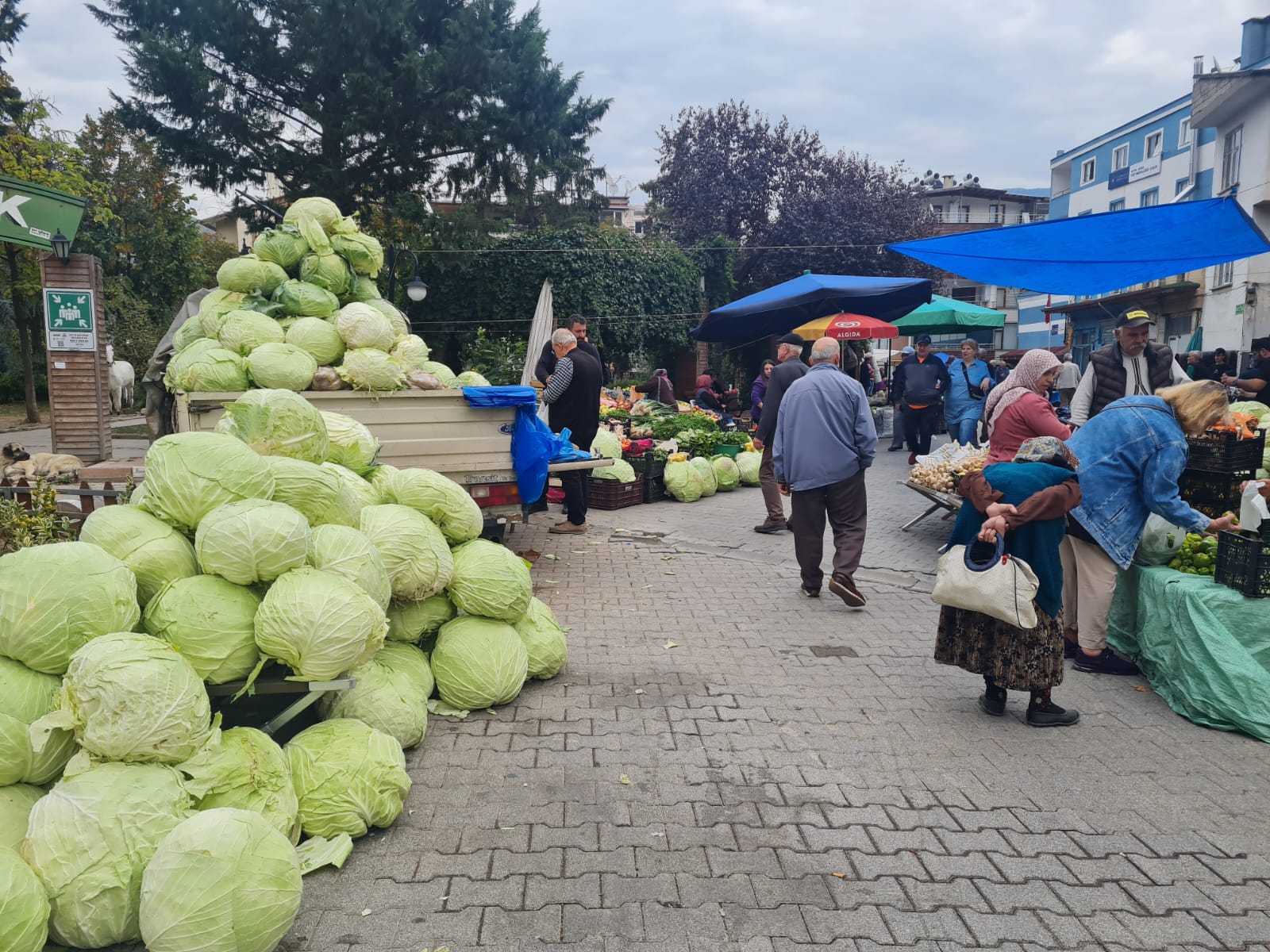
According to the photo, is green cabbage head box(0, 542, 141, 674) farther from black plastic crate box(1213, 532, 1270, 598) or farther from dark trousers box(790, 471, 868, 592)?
black plastic crate box(1213, 532, 1270, 598)

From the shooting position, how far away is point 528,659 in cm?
480

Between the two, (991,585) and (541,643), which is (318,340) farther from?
(991,585)

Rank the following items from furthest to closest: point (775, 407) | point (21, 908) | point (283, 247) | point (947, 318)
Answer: point (947, 318) → point (775, 407) → point (283, 247) → point (21, 908)

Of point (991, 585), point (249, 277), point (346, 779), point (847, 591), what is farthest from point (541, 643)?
point (249, 277)

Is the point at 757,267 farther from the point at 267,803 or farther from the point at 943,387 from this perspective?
the point at 267,803

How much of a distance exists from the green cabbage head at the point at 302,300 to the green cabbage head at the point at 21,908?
5.65 metres

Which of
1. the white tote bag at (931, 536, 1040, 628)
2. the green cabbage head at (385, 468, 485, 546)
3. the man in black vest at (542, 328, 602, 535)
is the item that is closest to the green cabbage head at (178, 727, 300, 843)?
the green cabbage head at (385, 468, 485, 546)

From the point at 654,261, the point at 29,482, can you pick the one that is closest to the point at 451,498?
the point at 29,482

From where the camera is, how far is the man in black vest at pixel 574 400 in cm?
892

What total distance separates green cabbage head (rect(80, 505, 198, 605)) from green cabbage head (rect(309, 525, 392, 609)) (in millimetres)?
471

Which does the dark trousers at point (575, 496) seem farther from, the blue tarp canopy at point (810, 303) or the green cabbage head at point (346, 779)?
the blue tarp canopy at point (810, 303)

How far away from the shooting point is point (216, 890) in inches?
95.3

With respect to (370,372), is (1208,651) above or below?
below

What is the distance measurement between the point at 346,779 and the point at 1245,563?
171 inches
